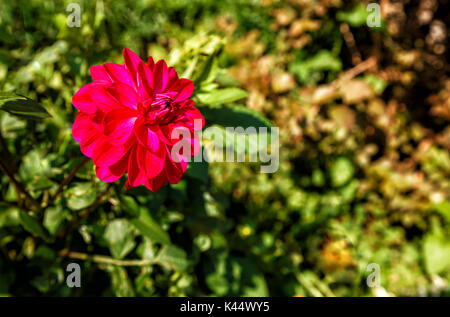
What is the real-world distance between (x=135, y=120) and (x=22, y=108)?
18 cm

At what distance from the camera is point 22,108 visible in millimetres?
552

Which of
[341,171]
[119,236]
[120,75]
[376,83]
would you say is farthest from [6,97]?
[376,83]

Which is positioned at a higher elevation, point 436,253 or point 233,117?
point 233,117

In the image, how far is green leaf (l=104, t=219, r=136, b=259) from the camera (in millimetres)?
804

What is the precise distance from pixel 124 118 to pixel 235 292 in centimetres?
65

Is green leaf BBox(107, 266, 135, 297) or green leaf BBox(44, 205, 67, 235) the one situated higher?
green leaf BBox(44, 205, 67, 235)

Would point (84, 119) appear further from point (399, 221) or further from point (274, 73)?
point (399, 221)

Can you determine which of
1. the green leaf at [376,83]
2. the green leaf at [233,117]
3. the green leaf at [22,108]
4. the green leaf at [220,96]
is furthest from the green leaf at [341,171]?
the green leaf at [22,108]

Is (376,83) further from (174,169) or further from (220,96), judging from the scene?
(174,169)

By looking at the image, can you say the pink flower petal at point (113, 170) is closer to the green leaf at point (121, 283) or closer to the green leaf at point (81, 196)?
the green leaf at point (81, 196)

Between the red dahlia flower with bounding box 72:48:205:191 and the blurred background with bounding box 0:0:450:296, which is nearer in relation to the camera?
the red dahlia flower with bounding box 72:48:205:191

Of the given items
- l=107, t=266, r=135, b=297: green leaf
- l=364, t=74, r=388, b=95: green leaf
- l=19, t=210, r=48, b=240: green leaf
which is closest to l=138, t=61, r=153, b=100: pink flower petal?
l=19, t=210, r=48, b=240: green leaf

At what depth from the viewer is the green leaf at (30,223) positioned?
68cm

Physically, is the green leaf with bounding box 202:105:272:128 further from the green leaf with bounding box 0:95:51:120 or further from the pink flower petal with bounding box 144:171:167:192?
the green leaf with bounding box 0:95:51:120
